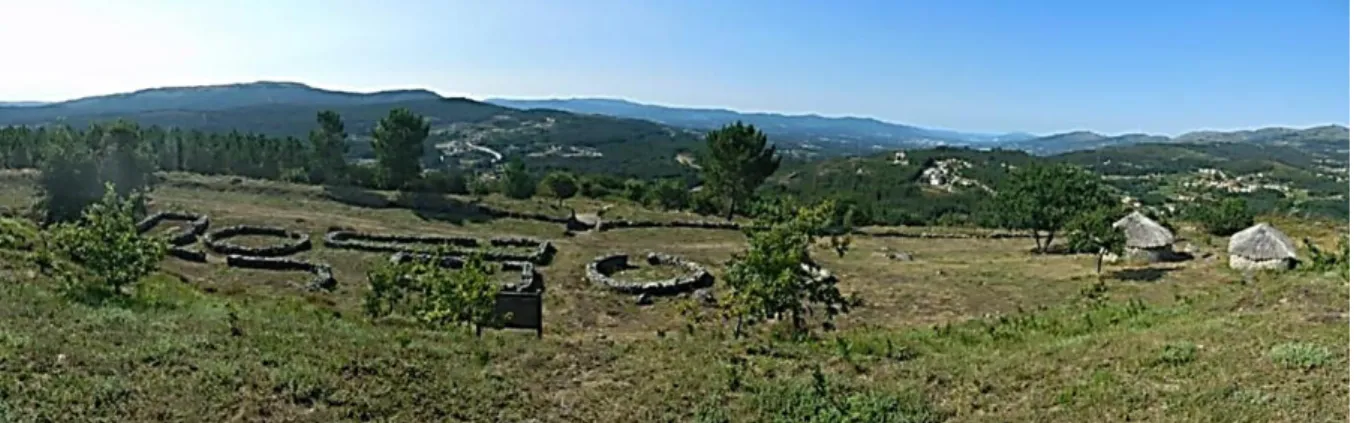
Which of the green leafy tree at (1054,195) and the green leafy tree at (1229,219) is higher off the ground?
the green leafy tree at (1054,195)

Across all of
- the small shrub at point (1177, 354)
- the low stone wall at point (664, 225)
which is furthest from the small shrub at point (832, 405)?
the low stone wall at point (664, 225)

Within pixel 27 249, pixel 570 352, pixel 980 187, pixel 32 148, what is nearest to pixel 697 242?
pixel 27 249

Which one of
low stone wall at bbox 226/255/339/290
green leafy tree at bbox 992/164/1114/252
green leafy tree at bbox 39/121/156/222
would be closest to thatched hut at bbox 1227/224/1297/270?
green leafy tree at bbox 992/164/1114/252

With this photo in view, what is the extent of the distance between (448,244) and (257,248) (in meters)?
7.20

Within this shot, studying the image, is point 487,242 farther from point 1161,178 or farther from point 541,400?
point 1161,178

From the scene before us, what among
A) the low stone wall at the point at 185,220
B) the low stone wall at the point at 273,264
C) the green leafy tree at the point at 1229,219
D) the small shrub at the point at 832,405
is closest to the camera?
the small shrub at the point at 832,405

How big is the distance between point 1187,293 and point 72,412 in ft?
87.5

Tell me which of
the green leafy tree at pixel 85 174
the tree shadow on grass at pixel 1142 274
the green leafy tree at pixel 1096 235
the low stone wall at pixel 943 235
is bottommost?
the low stone wall at pixel 943 235

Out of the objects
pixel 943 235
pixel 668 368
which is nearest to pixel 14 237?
pixel 668 368

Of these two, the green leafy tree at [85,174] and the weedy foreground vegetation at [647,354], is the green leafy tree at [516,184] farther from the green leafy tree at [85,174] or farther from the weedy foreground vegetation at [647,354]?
the weedy foreground vegetation at [647,354]

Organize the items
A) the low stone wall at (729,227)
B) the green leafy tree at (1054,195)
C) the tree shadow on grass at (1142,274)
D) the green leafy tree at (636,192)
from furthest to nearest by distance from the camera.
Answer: the green leafy tree at (636,192) → the low stone wall at (729,227) → the green leafy tree at (1054,195) → the tree shadow on grass at (1142,274)

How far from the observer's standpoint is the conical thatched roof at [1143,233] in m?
34.7

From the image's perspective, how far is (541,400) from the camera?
1144cm

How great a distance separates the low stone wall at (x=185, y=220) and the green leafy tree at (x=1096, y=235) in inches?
1289
